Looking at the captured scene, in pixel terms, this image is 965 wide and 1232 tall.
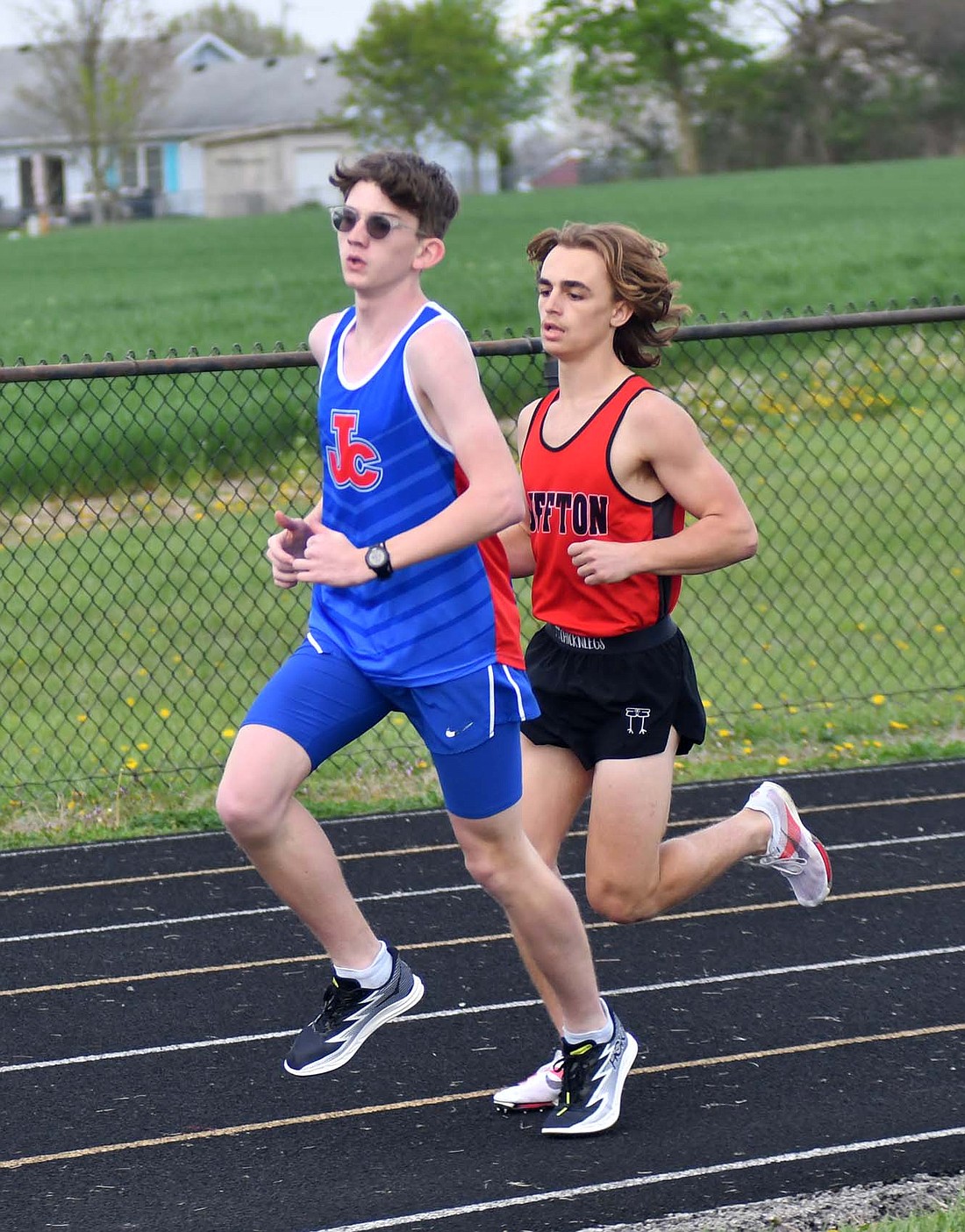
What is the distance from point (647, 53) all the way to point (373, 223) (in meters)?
84.6

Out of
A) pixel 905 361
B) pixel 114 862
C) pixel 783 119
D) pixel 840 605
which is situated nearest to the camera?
pixel 114 862

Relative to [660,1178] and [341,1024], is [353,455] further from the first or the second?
[660,1178]

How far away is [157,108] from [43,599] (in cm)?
7259

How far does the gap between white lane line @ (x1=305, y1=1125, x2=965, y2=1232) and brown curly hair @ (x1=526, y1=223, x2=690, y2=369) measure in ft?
5.85

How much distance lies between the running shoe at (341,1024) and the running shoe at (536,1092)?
1.31 feet

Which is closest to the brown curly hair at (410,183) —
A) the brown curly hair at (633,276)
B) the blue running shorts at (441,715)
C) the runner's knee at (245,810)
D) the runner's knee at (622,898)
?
the brown curly hair at (633,276)

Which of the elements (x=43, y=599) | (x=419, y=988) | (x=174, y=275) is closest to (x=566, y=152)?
(x=174, y=275)

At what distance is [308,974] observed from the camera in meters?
4.77

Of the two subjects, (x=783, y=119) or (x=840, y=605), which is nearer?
(x=840, y=605)

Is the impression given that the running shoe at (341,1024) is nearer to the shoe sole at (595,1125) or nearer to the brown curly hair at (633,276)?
the shoe sole at (595,1125)

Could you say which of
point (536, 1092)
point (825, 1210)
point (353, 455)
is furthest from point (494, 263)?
point (825, 1210)

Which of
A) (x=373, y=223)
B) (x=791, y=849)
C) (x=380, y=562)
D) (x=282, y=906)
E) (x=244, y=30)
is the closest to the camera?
(x=380, y=562)

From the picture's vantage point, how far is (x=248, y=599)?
32.8 feet

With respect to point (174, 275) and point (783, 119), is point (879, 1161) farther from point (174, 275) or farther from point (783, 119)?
point (783, 119)
